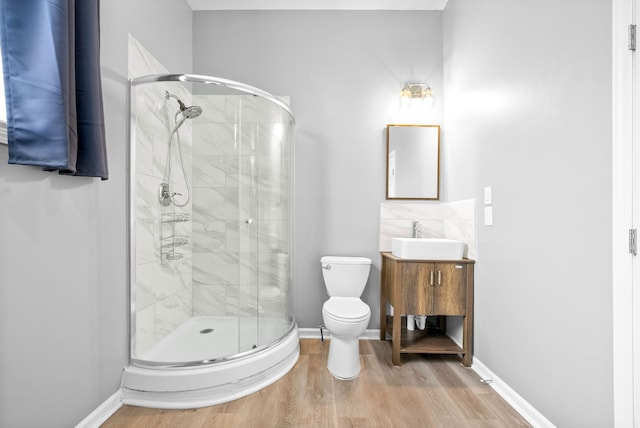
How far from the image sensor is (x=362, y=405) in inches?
65.3

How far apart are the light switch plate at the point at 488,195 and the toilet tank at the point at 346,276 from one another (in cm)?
94

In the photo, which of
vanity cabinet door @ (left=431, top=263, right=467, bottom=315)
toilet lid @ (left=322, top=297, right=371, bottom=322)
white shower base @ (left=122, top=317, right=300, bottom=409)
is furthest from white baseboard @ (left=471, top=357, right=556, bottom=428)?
white shower base @ (left=122, top=317, right=300, bottom=409)

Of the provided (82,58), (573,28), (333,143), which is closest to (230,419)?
(82,58)

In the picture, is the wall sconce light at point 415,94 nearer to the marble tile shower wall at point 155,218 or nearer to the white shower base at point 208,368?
the marble tile shower wall at point 155,218

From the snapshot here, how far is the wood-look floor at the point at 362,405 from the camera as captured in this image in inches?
60.0

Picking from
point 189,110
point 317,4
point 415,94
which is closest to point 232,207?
point 189,110

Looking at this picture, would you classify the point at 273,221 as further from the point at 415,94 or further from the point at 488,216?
the point at 415,94

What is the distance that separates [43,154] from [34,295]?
1.80 ft

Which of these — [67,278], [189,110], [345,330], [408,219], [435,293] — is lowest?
[345,330]

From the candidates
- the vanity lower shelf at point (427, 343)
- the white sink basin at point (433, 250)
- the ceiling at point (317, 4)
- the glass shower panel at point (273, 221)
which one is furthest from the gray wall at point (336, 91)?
the vanity lower shelf at point (427, 343)

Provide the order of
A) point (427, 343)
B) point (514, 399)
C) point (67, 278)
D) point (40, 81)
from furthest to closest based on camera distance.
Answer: point (427, 343) → point (514, 399) → point (67, 278) → point (40, 81)

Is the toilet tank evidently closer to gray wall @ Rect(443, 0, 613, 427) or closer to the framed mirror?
the framed mirror

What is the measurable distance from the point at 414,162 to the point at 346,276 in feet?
3.77

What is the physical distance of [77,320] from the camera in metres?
1.38
